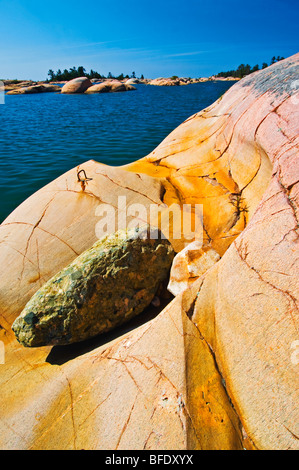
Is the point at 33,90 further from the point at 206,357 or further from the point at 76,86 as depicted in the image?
the point at 206,357

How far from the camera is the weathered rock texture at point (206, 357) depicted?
5.35 feet

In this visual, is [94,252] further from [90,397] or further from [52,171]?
[52,171]

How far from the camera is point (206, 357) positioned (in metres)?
1.94

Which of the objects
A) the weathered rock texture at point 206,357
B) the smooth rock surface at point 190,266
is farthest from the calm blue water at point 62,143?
the smooth rock surface at point 190,266

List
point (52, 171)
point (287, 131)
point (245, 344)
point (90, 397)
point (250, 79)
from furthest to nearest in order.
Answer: point (52, 171)
point (250, 79)
point (287, 131)
point (90, 397)
point (245, 344)

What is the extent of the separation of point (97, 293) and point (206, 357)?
45.5 inches

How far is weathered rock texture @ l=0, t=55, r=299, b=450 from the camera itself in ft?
5.35

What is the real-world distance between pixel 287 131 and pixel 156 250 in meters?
1.89

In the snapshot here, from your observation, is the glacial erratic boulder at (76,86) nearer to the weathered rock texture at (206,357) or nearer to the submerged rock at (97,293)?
the weathered rock texture at (206,357)

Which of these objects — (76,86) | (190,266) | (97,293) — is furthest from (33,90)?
(190,266)

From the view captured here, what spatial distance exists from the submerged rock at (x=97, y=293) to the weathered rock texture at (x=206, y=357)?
10.7 inches

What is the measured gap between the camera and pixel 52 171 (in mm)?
7266
